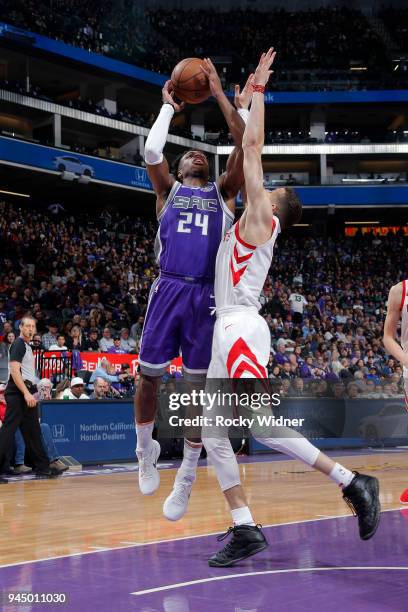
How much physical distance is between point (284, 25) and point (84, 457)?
104 ft

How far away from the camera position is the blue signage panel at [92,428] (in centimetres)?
1212

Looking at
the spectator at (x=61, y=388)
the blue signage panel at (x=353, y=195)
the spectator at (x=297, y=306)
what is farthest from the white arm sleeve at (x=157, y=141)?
the blue signage panel at (x=353, y=195)

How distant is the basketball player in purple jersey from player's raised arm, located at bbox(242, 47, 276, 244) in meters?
0.49

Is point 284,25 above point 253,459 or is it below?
above

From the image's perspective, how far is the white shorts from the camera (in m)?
4.69

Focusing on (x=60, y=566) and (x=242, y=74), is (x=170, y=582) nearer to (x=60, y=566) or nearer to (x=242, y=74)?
(x=60, y=566)

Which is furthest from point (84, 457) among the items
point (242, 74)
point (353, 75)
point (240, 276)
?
point (353, 75)

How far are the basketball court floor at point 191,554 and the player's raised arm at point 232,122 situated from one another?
2.47 m

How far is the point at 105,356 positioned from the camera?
15.8m

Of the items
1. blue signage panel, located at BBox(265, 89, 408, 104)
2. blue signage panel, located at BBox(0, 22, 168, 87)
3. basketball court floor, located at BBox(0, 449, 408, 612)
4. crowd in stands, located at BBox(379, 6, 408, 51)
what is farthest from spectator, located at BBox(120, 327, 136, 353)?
crowd in stands, located at BBox(379, 6, 408, 51)

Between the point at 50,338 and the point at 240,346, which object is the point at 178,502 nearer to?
the point at 240,346

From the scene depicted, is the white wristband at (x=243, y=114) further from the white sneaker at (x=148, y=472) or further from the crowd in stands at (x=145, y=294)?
the crowd in stands at (x=145, y=294)

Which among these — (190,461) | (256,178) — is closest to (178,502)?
(190,461)

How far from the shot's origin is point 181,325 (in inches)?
209
